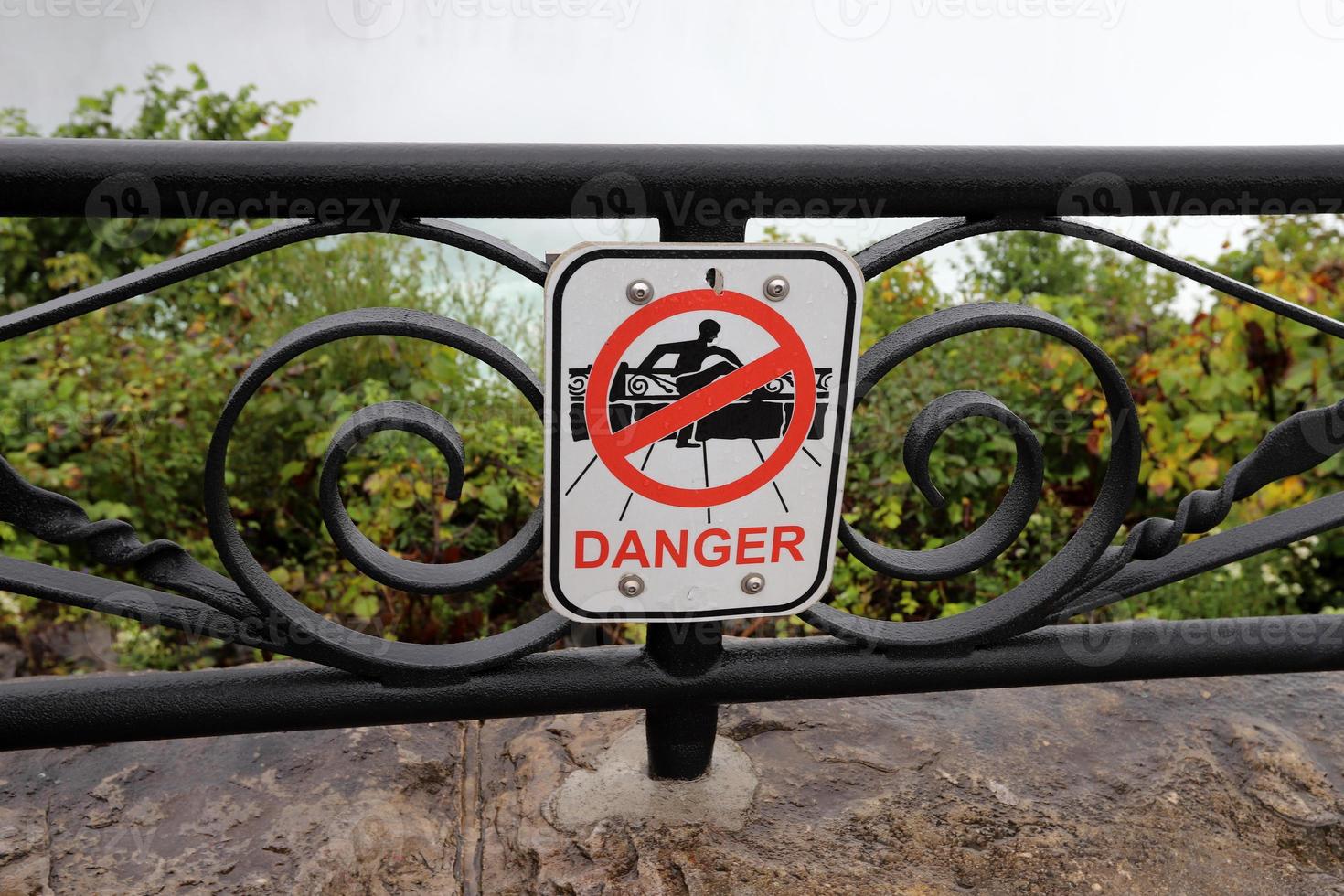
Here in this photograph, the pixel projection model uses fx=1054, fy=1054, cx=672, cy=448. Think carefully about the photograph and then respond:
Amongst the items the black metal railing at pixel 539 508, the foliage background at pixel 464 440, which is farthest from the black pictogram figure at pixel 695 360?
the foliage background at pixel 464 440

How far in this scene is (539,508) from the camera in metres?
1.07

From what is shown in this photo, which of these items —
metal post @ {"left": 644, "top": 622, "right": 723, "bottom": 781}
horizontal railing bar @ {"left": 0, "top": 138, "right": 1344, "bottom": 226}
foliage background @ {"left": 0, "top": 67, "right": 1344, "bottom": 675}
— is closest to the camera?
horizontal railing bar @ {"left": 0, "top": 138, "right": 1344, "bottom": 226}

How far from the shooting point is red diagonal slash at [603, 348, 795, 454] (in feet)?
3.29

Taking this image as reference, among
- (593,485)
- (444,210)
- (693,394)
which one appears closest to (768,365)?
(693,394)

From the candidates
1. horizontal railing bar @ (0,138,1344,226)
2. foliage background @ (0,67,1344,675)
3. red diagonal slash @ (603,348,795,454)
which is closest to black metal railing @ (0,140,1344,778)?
horizontal railing bar @ (0,138,1344,226)

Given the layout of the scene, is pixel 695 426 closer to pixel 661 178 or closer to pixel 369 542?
pixel 661 178

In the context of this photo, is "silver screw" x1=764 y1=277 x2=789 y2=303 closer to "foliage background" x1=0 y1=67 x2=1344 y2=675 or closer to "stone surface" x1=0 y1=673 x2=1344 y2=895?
"stone surface" x1=0 y1=673 x2=1344 y2=895

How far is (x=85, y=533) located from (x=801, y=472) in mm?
696

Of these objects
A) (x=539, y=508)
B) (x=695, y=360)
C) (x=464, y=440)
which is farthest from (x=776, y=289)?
(x=464, y=440)

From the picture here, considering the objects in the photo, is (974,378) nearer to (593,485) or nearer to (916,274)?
(916,274)

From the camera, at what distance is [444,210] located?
3.18 ft

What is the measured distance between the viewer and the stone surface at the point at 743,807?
1.18 metres

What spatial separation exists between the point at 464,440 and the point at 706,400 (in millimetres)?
1971

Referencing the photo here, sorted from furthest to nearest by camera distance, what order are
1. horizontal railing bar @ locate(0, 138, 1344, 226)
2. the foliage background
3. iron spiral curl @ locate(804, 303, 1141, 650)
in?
the foliage background
iron spiral curl @ locate(804, 303, 1141, 650)
horizontal railing bar @ locate(0, 138, 1344, 226)
